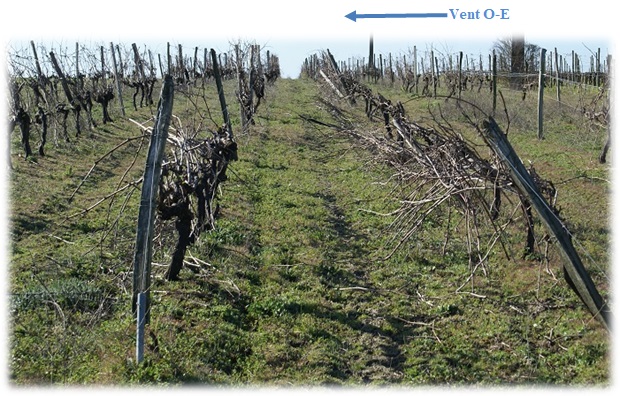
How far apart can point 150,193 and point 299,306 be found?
6.01 ft

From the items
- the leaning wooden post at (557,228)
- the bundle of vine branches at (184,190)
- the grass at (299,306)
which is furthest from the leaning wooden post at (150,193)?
the leaning wooden post at (557,228)

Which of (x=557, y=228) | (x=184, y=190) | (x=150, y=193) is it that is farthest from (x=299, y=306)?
(x=557, y=228)

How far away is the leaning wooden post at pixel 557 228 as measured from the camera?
411cm

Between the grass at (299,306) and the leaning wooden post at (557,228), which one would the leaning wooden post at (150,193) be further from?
the leaning wooden post at (557,228)

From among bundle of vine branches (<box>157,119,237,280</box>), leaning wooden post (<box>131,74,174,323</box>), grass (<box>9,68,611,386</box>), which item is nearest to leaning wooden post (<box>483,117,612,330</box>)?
grass (<box>9,68,611,386</box>)

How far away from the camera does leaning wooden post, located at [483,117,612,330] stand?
13.5ft

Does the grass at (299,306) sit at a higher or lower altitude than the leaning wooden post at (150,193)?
lower

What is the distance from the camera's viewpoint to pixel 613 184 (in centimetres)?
945

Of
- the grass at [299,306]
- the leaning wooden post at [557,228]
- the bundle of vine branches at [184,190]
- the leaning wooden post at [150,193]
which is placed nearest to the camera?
the leaning wooden post at [557,228]

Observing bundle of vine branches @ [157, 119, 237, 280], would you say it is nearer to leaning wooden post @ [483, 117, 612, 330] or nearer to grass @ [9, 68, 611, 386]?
grass @ [9, 68, 611, 386]

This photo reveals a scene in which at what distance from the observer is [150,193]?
4.76 metres

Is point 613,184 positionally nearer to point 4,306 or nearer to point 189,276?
point 189,276

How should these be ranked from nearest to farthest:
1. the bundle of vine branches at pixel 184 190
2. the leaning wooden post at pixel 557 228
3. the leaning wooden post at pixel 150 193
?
the leaning wooden post at pixel 557 228 < the leaning wooden post at pixel 150 193 < the bundle of vine branches at pixel 184 190

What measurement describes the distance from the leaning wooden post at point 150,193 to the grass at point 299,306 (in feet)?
1.59
